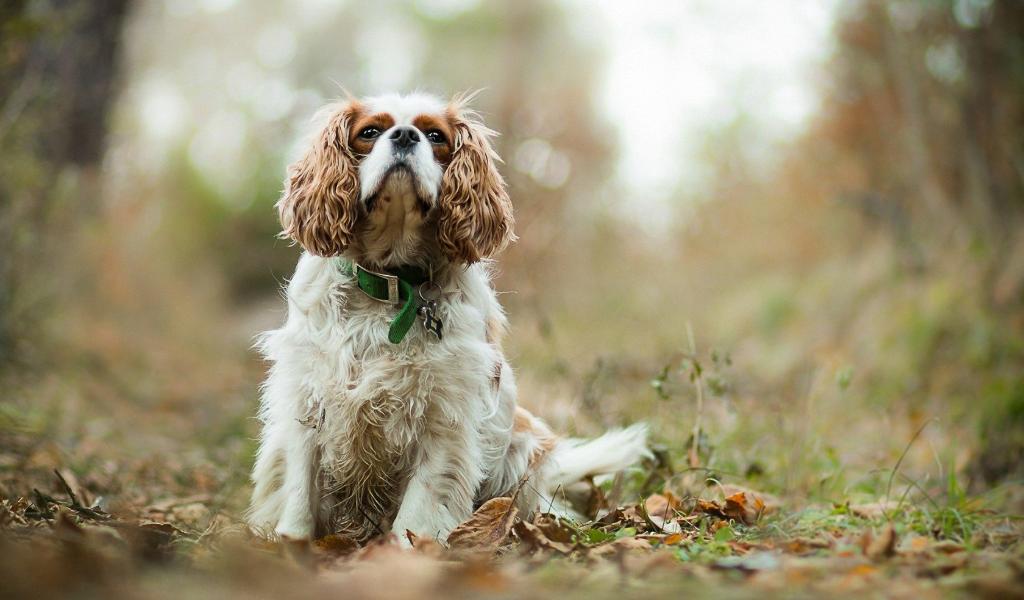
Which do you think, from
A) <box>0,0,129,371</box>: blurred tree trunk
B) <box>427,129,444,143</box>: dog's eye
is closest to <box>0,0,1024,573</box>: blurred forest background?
<box>0,0,129,371</box>: blurred tree trunk

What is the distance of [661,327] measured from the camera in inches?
373

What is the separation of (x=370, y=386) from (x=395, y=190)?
77 centimetres

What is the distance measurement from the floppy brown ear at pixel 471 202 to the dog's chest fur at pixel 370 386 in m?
0.22

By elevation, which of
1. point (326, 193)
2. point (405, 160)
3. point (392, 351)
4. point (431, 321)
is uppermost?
point (405, 160)

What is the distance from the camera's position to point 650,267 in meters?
13.0

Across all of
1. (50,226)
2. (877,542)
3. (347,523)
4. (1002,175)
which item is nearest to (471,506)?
(347,523)

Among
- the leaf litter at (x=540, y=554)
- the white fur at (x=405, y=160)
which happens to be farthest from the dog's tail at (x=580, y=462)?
the white fur at (x=405, y=160)

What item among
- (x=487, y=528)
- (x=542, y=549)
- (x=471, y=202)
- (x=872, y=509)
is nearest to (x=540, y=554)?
(x=542, y=549)

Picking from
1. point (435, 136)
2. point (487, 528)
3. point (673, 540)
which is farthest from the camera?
point (435, 136)

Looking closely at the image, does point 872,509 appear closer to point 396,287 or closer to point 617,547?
point 617,547

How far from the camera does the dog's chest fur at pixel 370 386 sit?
306cm

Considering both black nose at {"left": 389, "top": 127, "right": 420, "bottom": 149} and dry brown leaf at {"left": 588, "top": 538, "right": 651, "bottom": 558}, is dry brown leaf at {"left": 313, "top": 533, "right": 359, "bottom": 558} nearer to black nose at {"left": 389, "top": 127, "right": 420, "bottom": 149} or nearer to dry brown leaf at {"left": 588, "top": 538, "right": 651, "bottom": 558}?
dry brown leaf at {"left": 588, "top": 538, "right": 651, "bottom": 558}

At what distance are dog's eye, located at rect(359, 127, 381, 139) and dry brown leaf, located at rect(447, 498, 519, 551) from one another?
152 centimetres

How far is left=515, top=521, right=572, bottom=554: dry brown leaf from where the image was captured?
2.63 metres
